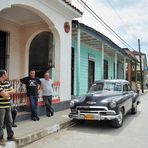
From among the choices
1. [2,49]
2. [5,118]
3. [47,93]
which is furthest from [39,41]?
[5,118]

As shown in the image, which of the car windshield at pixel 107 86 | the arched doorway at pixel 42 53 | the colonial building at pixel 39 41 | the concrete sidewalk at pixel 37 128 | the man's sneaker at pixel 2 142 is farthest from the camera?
the arched doorway at pixel 42 53

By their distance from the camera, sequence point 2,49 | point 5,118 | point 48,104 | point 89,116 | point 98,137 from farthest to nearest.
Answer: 1. point 2,49
2. point 48,104
3. point 89,116
4. point 98,137
5. point 5,118

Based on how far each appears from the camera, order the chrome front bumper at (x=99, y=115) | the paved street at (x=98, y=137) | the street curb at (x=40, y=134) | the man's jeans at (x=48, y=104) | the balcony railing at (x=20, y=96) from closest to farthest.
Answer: the street curb at (x=40, y=134) → the paved street at (x=98, y=137) → the chrome front bumper at (x=99, y=115) → the balcony railing at (x=20, y=96) → the man's jeans at (x=48, y=104)

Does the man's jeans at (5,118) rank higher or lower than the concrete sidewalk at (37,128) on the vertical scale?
higher

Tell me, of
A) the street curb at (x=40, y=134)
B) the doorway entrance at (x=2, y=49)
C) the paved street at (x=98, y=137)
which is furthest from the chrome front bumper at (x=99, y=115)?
the doorway entrance at (x=2, y=49)

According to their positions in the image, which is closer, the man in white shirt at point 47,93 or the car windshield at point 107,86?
the man in white shirt at point 47,93

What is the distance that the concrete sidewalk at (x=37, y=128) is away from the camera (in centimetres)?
742

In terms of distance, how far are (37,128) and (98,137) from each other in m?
1.78

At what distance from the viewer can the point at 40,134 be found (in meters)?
8.26

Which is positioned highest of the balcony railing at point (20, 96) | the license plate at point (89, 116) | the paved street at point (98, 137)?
the balcony railing at point (20, 96)

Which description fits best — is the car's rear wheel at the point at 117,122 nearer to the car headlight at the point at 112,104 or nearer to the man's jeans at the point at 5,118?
the car headlight at the point at 112,104

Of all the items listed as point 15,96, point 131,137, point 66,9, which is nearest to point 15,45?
point 66,9

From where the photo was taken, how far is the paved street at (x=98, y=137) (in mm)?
7602

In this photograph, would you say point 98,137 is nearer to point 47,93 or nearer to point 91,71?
point 47,93
